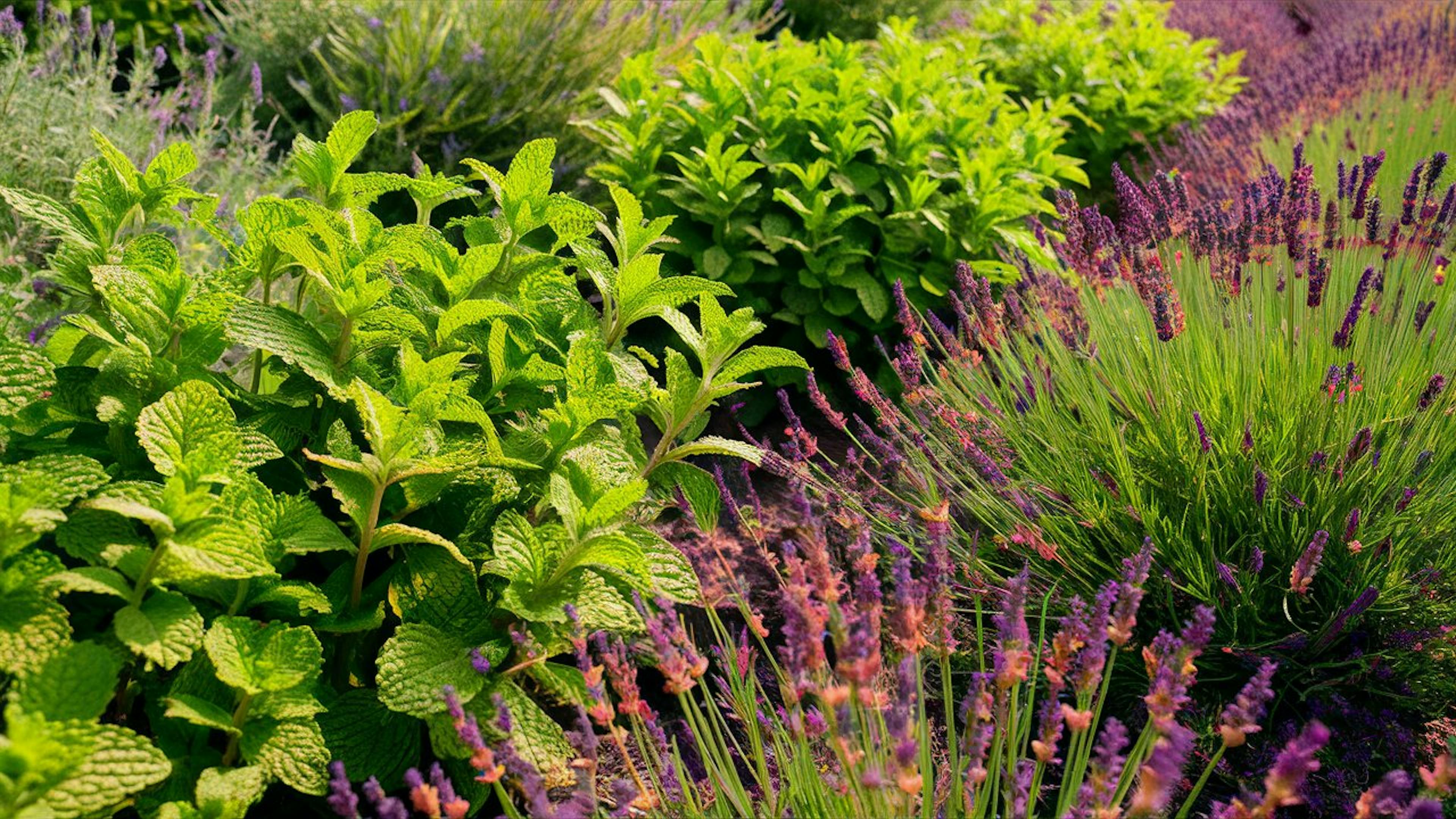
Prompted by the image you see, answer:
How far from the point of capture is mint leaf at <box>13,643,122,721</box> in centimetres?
108

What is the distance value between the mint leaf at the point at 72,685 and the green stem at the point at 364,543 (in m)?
0.35

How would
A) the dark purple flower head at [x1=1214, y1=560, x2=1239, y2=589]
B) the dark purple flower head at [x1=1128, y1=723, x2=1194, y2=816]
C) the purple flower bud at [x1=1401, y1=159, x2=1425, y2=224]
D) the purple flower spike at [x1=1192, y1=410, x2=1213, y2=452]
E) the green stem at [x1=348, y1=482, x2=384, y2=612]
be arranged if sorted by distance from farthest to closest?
the purple flower bud at [x1=1401, y1=159, x2=1425, y2=224] < the purple flower spike at [x1=1192, y1=410, x2=1213, y2=452] < the dark purple flower head at [x1=1214, y1=560, x2=1239, y2=589] < the green stem at [x1=348, y1=482, x2=384, y2=612] < the dark purple flower head at [x1=1128, y1=723, x2=1194, y2=816]

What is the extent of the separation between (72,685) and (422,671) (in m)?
0.40

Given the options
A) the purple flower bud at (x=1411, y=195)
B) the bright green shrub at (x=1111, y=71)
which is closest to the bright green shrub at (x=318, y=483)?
the purple flower bud at (x=1411, y=195)

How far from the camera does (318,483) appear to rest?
1.64 meters

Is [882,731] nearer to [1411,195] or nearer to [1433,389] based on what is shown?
[1433,389]

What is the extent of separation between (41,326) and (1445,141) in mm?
4741

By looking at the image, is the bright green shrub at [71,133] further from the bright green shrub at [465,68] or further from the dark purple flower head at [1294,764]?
the dark purple flower head at [1294,764]

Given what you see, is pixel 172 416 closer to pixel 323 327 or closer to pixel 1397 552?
pixel 323 327

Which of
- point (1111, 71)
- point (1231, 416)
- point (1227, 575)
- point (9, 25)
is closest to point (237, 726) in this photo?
point (1227, 575)

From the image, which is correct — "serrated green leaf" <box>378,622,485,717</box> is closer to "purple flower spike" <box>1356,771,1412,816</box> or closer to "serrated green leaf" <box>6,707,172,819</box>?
"serrated green leaf" <box>6,707,172,819</box>

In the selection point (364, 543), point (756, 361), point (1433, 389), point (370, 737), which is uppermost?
point (1433, 389)

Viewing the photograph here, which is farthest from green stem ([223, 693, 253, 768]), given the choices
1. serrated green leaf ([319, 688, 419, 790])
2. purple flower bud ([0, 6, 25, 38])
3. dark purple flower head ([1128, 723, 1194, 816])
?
purple flower bud ([0, 6, 25, 38])

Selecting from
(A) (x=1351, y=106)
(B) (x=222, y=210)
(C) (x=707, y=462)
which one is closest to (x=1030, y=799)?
(C) (x=707, y=462)
